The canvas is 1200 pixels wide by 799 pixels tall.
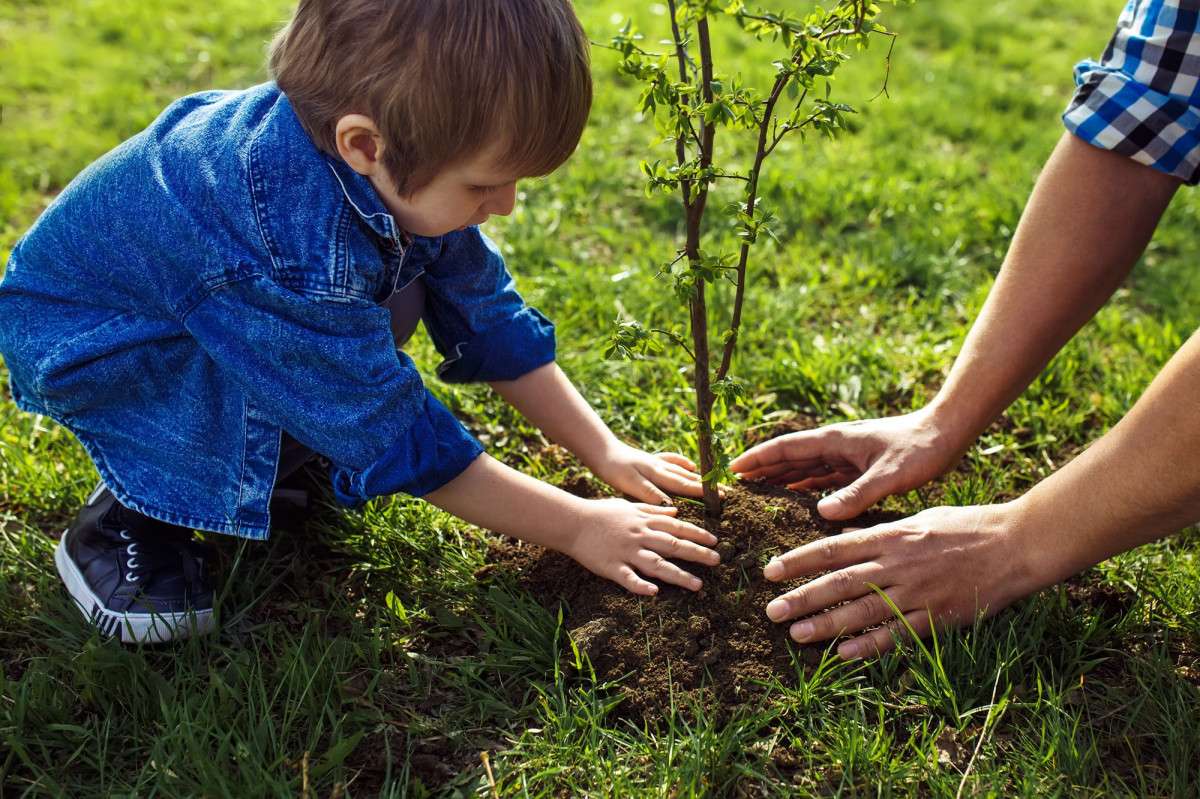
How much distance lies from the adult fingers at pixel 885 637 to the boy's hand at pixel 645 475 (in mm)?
526

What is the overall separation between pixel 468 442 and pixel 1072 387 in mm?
1916

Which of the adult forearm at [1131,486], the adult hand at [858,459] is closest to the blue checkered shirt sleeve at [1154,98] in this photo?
the adult forearm at [1131,486]

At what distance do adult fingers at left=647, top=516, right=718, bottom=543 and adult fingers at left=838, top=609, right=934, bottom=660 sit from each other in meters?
0.38

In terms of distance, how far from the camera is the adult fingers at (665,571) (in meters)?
2.20

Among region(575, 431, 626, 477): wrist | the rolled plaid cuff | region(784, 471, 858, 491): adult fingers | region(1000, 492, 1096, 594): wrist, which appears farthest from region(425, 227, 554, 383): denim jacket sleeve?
the rolled plaid cuff

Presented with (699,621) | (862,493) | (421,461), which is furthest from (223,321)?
(862,493)

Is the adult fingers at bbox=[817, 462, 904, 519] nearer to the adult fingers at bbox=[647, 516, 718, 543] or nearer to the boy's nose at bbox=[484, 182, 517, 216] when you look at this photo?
the adult fingers at bbox=[647, 516, 718, 543]

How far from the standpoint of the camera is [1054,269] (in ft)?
7.90

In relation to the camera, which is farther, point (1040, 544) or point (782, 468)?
point (782, 468)

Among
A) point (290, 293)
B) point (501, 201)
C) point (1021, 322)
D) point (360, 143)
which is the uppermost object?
point (360, 143)

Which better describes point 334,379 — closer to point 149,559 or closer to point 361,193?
point 361,193

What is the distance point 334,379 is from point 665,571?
2.58 ft

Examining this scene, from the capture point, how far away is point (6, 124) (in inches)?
180

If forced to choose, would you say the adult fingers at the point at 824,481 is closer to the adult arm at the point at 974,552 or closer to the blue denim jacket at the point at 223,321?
the adult arm at the point at 974,552
